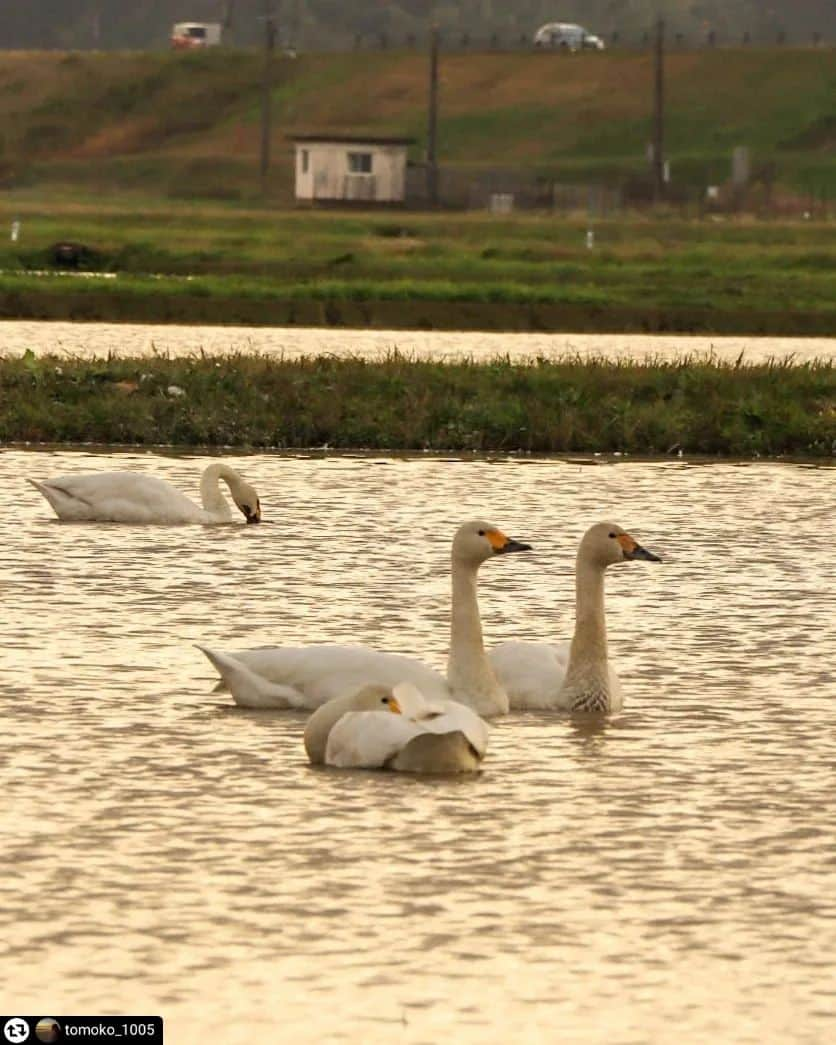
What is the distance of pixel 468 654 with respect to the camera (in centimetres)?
1341

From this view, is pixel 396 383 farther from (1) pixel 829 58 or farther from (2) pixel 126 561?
(1) pixel 829 58

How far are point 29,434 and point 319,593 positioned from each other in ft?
40.4

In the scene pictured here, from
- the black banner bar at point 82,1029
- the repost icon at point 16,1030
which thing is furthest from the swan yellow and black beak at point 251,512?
the repost icon at point 16,1030

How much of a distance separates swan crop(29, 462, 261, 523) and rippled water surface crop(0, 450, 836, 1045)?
64.5 inches

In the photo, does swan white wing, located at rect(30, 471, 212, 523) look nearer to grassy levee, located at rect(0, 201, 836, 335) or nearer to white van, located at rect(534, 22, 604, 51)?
grassy levee, located at rect(0, 201, 836, 335)

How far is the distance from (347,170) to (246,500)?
86942 mm

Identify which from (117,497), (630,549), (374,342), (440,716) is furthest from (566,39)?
(440,716)

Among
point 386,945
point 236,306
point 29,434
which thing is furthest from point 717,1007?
point 236,306

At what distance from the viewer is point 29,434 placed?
3019 cm

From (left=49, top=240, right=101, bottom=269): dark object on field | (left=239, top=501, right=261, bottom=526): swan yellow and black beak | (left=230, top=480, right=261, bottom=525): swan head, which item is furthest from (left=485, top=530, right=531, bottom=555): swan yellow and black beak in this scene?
(left=49, top=240, right=101, bottom=269): dark object on field

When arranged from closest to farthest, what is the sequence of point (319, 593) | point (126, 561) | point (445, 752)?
point (445, 752)
point (319, 593)
point (126, 561)

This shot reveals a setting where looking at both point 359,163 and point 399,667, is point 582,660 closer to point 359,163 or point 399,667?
point 399,667

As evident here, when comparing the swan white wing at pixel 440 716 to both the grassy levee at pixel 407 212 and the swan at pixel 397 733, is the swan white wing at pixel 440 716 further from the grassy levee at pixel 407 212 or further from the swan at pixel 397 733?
the grassy levee at pixel 407 212

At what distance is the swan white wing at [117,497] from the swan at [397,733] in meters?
9.63
